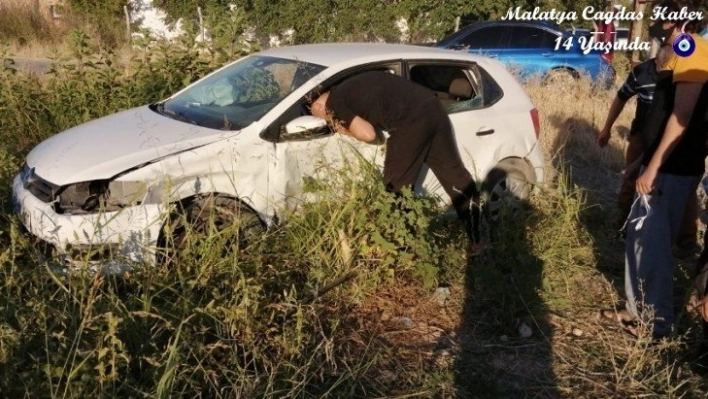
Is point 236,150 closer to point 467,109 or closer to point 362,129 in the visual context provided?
point 362,129

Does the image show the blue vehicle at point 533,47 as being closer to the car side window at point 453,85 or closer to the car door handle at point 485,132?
the car side window at point 453,85

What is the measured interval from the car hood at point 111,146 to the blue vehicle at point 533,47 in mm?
8942

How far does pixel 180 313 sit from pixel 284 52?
8.78 feet

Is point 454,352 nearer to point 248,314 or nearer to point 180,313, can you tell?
point 248,314

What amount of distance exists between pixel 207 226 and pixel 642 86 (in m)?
3.71

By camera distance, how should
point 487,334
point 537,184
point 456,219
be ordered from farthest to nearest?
point 537,184 < point 456,219 < point 487,334

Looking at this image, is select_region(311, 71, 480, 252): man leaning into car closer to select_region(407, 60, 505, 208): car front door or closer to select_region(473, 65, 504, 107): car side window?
select_region(407, 60, 505, 208): car front door

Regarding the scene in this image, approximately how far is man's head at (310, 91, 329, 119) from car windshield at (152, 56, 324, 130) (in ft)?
0.73

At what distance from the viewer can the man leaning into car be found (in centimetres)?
420

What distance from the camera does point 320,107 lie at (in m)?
4.25

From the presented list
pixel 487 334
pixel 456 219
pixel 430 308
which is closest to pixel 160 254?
pixel 430 308

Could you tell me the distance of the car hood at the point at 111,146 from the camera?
12.2 ft

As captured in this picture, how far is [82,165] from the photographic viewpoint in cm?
376

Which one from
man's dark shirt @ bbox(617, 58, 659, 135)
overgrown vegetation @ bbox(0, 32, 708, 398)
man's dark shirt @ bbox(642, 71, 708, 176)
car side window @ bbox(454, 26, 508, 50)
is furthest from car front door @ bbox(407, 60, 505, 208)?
car side window @ bbox(454, 26, 508, 50)
